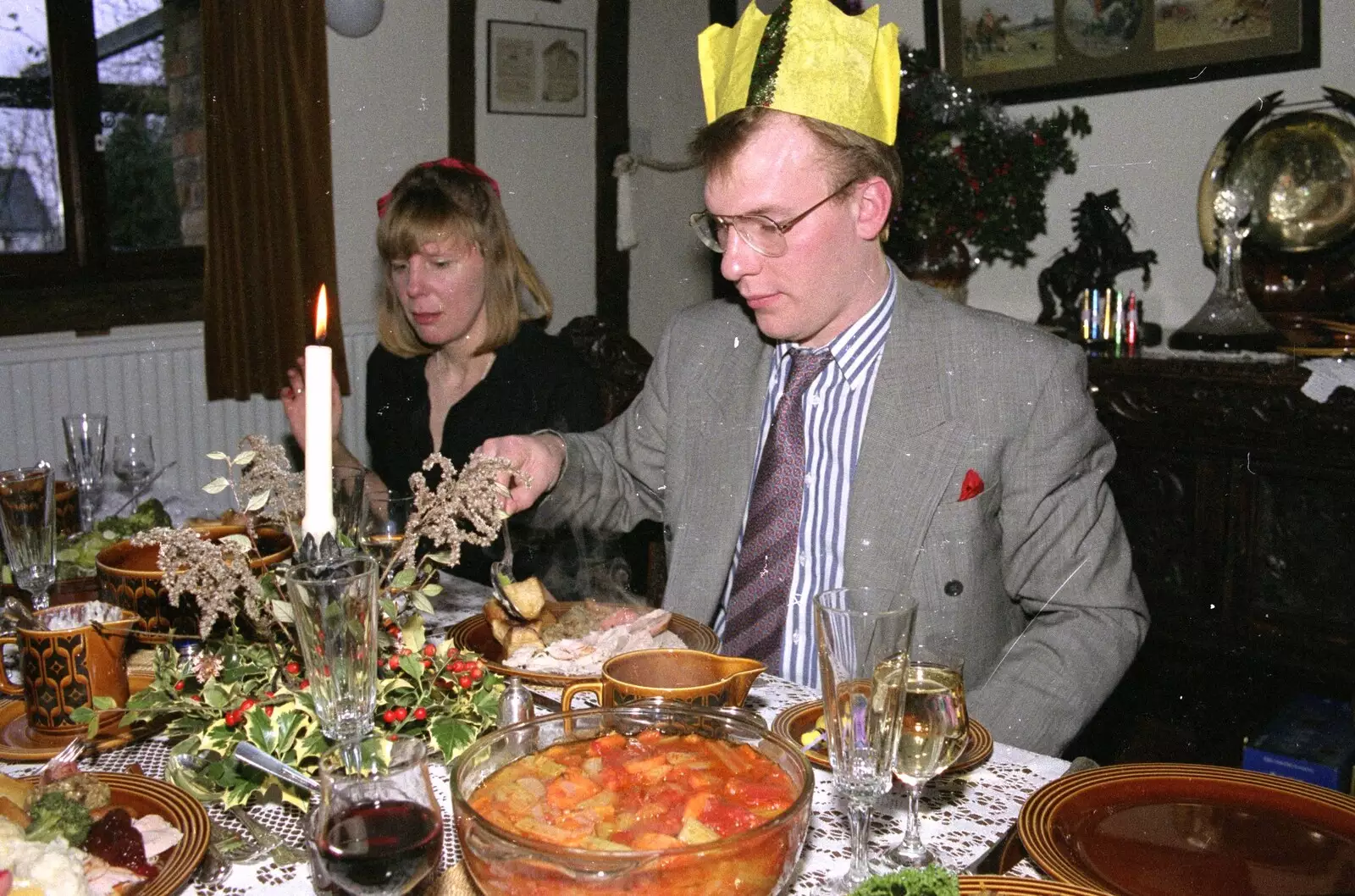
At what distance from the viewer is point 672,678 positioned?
116cm

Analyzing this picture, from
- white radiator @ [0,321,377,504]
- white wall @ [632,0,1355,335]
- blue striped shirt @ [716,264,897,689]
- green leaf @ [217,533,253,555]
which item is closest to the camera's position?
green leaf @ [217,533,253,555]

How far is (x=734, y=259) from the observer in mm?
1704

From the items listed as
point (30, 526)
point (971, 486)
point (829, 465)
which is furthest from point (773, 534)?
point (30, 526)

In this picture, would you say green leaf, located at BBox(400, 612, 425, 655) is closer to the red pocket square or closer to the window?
the red pocket square

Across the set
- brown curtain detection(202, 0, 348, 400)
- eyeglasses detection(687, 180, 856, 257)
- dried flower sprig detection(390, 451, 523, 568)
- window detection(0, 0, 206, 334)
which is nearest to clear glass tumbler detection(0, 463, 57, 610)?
dried flower sprig detection(390, 451, 523, 568)

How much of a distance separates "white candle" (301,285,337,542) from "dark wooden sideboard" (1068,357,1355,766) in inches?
111

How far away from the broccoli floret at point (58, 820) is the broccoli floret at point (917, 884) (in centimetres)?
61

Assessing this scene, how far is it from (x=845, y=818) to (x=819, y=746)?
0.27 feet

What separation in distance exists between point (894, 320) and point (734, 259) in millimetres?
295

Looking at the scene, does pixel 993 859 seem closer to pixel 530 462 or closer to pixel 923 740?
pixel 923 740

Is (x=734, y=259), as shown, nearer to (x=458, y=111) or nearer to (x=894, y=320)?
(x=894, y=320)

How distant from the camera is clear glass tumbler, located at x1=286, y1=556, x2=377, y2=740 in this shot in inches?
36.6

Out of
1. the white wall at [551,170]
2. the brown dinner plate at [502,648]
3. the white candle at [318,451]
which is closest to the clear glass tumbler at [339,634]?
the white candle at [318,451]

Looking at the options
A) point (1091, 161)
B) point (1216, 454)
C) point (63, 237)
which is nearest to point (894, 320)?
point (1216, 454)
